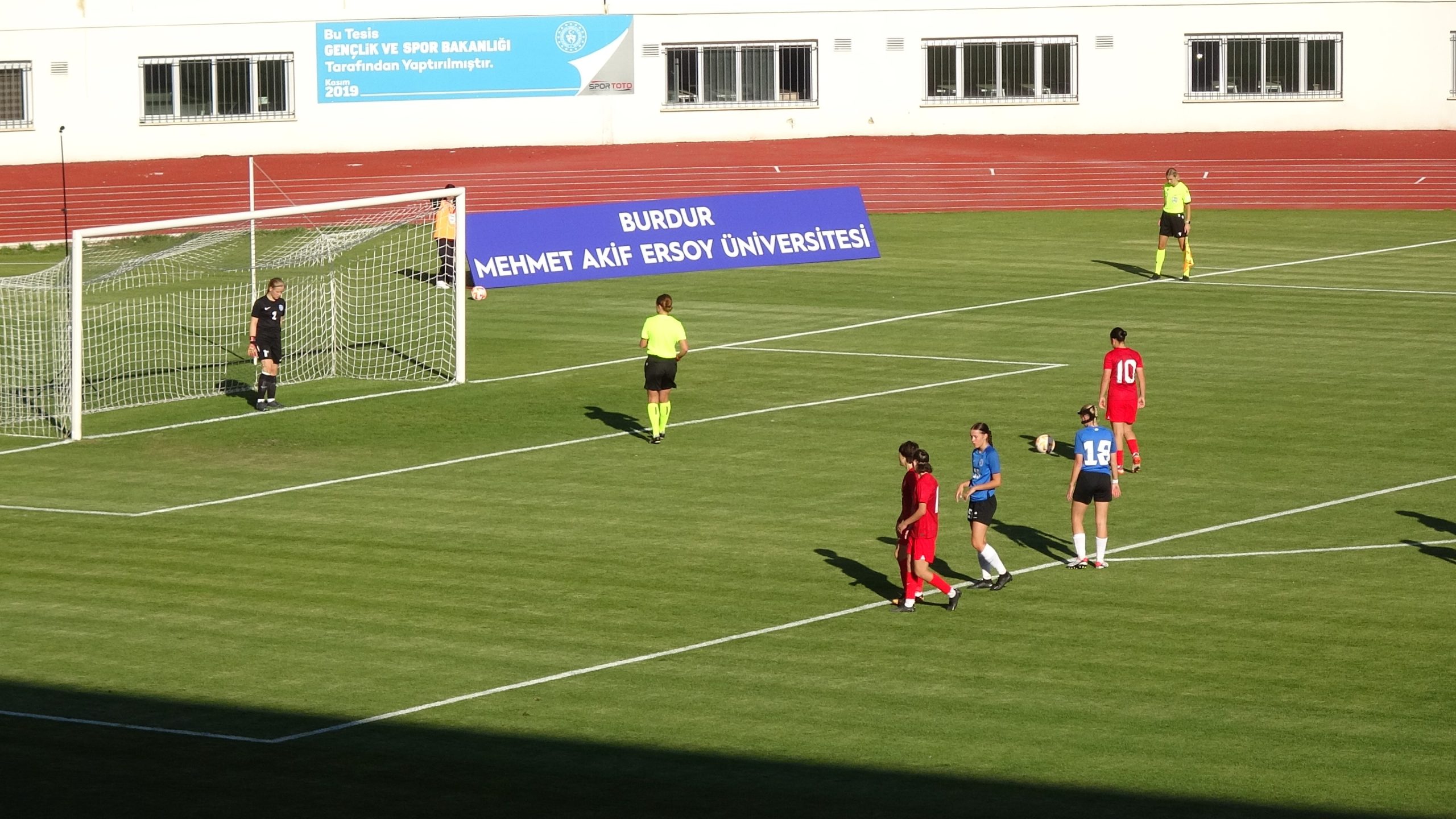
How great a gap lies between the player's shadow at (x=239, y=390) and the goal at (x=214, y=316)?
3 cm

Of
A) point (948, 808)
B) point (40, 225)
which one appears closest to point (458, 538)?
point (948, 808)

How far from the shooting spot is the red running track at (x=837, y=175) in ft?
162

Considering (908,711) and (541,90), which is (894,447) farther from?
(541,90)

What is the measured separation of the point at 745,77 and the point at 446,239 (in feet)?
75.5

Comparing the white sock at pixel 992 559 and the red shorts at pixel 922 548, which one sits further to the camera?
the white sock at pixel 992 559

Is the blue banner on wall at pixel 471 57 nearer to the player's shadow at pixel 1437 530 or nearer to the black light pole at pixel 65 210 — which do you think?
the black light pole at pixel 65 210

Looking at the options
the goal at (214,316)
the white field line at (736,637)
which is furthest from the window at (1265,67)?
the white field line at (736,637)

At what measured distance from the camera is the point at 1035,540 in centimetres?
2027

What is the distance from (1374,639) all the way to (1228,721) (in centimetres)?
276

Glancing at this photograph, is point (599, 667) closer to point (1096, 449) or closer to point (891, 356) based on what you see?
point (1096, 449)

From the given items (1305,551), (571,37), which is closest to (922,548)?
(1305,551)

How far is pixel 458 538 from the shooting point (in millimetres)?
20297

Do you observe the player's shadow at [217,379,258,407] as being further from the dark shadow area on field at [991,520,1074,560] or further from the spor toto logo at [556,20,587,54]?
the spor toto logo at [556,20,587,54]

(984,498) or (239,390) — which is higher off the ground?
(239,390)
